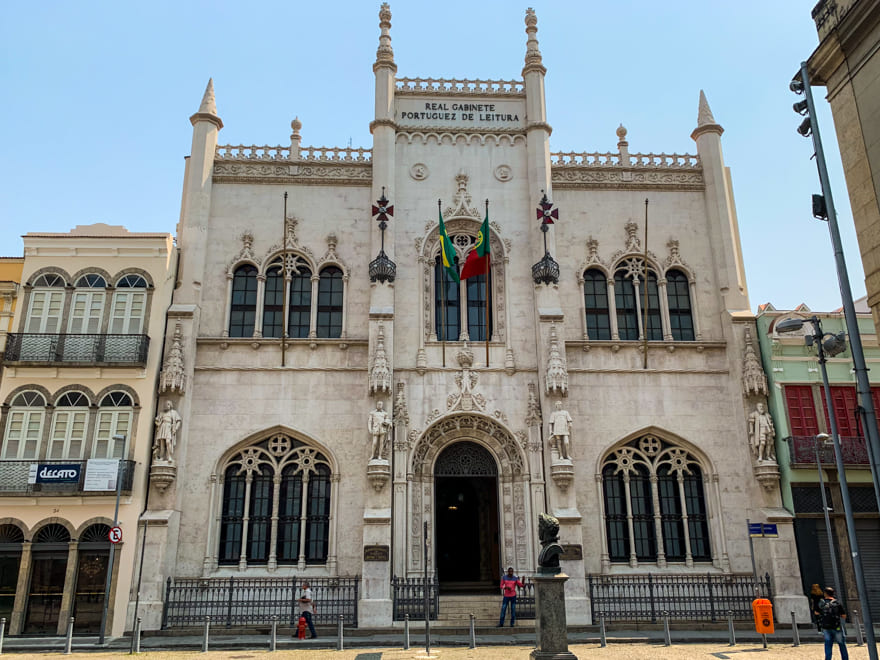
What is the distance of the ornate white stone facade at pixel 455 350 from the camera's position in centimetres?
2388

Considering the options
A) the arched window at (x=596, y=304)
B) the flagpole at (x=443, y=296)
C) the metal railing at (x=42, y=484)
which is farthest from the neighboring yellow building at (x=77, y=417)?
the arched window at (x=596, y=304)

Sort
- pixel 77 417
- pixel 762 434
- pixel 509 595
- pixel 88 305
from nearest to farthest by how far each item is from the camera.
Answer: pixel 509 595 → pixel 77 417 → pixel 762 434 → pixel 88 305

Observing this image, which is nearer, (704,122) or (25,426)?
(25,426)

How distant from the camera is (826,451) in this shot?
23781mm

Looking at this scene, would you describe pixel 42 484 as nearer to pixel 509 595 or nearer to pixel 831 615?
pixel 509 595

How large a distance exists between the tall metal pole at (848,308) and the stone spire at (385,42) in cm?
1807

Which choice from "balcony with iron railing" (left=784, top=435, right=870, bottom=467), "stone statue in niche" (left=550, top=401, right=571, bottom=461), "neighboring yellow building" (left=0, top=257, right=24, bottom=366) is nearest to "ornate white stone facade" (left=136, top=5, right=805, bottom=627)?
"stone statue in niche" (left=550, top=401, right=571, bottom=461)

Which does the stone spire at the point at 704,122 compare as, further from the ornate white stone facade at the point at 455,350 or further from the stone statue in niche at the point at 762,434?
the stone statue in niche at the point at 762,434

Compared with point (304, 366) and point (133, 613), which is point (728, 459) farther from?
point (133, 613)

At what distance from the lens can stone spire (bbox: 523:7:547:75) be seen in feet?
94.8

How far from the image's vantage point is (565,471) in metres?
23.3

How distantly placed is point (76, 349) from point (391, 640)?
1400 cm

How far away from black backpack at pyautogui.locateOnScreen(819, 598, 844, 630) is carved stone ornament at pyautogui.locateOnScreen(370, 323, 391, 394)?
1381 cm

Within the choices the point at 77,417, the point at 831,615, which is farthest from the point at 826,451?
the point at 77,417
